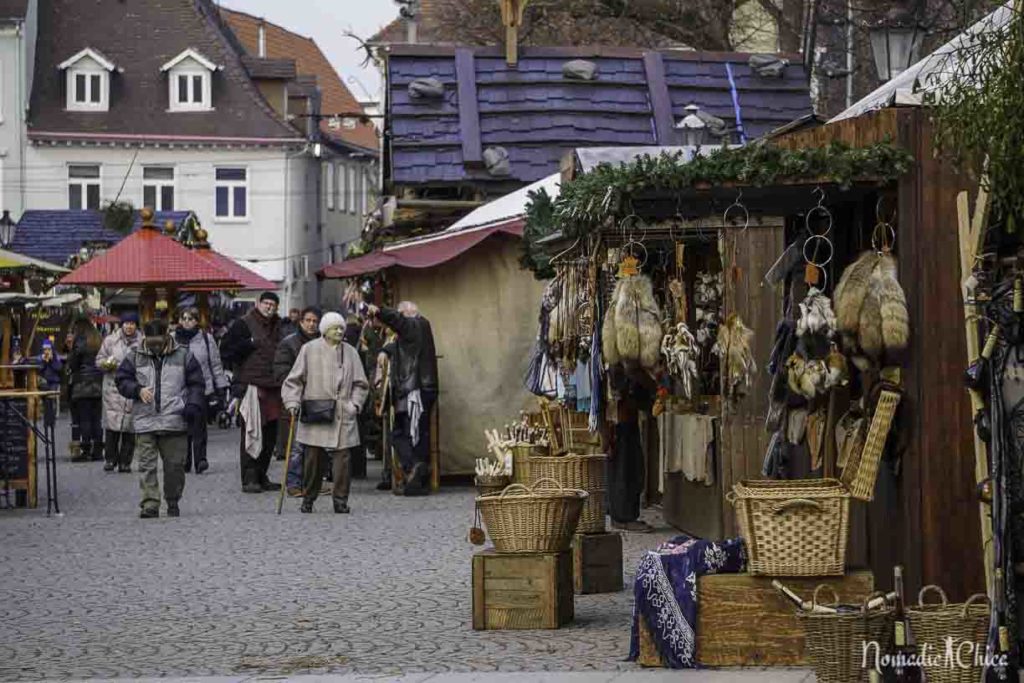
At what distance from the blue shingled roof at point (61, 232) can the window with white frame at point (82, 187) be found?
42.7 feet

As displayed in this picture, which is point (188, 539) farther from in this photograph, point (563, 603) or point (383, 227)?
point (383, 227)

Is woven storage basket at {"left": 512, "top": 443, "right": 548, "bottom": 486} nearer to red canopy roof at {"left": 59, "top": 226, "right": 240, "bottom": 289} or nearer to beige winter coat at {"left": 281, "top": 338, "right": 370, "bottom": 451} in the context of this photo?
beige winter coat at {"left": 281, "top": 338, "right": 370, "bottom": 451}

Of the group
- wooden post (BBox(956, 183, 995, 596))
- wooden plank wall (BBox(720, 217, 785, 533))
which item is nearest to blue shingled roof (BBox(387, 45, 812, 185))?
wooden plank wall (BBox(720, 217, 785, 533))

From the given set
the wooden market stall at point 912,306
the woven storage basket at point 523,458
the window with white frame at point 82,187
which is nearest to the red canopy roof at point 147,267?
the woven storage basket at point 523,458

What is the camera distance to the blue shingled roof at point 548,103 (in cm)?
2516

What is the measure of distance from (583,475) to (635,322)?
4.41ft

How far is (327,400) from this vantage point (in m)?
17.8

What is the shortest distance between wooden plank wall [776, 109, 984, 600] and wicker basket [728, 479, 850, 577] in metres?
0.39

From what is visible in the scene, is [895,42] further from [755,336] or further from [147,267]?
[147,267]

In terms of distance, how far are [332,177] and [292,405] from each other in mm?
52550

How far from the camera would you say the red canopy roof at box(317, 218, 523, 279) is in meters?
19.8

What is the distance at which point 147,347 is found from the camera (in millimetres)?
17906

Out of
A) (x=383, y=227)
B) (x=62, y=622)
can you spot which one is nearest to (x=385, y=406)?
(x=383, y=227)

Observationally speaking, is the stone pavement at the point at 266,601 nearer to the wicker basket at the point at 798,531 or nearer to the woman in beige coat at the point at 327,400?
the woman in beige coat at the point at 327,400
